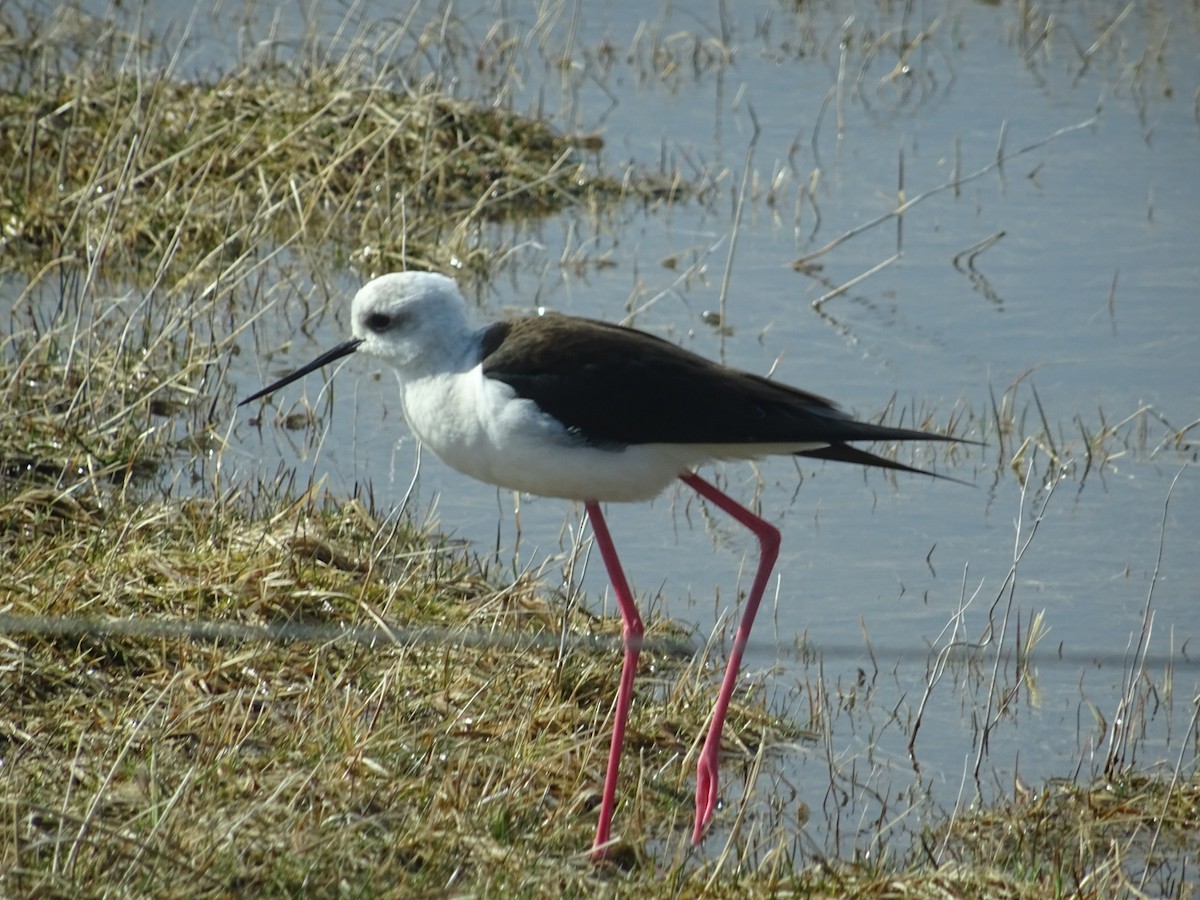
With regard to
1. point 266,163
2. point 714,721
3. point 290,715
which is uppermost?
point 266,163

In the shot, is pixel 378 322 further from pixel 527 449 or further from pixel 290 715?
pixel 290 715

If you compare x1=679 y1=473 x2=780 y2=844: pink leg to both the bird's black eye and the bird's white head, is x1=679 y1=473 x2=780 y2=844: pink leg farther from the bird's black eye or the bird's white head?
the bird's black eye

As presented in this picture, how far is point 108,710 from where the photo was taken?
4.16 meters

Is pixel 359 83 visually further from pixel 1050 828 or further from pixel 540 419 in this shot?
pixel 1050 828

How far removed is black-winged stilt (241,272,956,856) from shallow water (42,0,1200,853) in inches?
22.0

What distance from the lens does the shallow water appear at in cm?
498

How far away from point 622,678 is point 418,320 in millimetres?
937

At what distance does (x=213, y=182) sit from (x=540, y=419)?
4.30m

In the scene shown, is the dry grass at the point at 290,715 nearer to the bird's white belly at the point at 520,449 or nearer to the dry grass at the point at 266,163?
the bird's white belly at the point at 520,449

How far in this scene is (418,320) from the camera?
14.2ft

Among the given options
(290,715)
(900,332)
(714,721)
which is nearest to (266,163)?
(900,332)

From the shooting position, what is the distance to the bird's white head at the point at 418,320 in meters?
4.32

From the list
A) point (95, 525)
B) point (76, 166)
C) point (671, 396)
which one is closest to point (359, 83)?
point (76, 166)

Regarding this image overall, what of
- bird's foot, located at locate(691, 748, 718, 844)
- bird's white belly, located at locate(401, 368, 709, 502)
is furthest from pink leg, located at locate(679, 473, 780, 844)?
bird's white belly, located at locate(401, 368, 709, 502)
